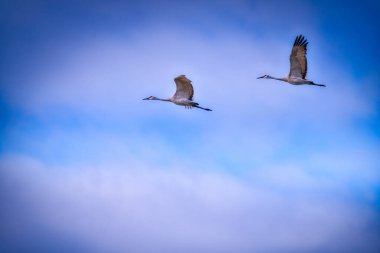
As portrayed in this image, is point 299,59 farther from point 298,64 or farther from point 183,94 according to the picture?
point 183,94

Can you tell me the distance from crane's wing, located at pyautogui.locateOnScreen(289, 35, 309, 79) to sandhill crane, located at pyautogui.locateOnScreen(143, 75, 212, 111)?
293 inches

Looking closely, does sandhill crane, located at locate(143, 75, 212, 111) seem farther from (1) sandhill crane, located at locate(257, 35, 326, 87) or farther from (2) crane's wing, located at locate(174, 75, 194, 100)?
(1) sandhill crane, located at locate(257, 35, 326, 87)

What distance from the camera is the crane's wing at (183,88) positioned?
46.7m

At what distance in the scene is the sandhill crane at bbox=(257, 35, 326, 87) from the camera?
4659 centimetres

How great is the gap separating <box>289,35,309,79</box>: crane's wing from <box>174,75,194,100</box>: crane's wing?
773 cm

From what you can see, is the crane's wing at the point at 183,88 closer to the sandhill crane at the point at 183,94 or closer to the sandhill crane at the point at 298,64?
the sandhill crane at the point at 183,94

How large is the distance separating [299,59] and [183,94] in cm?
903

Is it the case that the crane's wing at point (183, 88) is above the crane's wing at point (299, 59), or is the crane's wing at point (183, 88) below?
below

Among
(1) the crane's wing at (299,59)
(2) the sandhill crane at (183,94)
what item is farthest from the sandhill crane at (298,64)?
(2) the sandhill crane at (183,94)

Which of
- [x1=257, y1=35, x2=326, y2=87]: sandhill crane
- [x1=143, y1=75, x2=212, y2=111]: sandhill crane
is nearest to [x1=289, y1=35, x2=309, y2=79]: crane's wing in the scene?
[x1=257, y1=35, x2=326, y2=87]: sandhill crane

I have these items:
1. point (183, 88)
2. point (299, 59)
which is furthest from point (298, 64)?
point (183, 88)

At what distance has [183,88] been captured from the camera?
4809 cm

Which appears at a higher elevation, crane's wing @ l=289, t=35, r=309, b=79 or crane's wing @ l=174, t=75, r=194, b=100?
crane's wing @ l=289, t=35, r=309, b=79

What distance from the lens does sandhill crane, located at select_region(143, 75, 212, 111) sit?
154 feet
